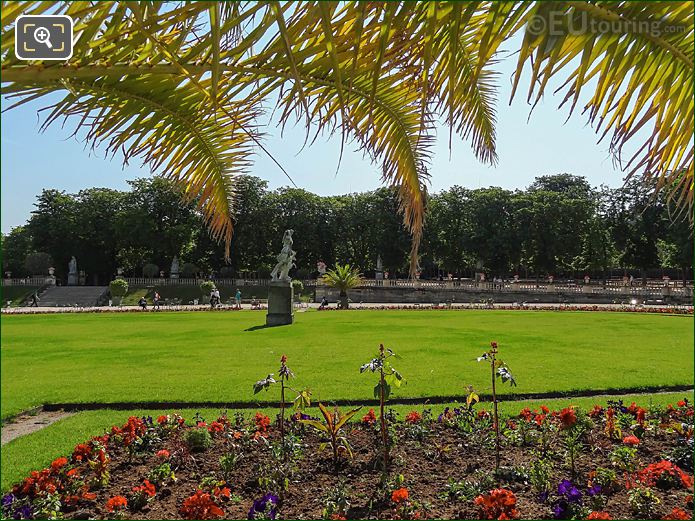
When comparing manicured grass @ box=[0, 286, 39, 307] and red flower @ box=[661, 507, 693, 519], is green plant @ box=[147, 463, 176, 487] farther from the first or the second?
manicured grass @ box=[0, 286, 39, 307]

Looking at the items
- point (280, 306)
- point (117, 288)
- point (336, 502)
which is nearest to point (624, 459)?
point (336, 502)

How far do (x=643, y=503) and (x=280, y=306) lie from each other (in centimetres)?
1654

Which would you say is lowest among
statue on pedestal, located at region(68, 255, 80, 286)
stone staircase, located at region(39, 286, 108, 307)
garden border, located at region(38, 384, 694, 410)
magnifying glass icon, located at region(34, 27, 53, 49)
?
stone staircase, located at region(39, 286, 108, 307)

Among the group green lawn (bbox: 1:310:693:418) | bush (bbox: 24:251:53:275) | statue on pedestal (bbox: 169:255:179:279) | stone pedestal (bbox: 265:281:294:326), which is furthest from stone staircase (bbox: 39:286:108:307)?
stone pedestal (bbox: 265:281:294:326)

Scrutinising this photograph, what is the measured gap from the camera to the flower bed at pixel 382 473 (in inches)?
127

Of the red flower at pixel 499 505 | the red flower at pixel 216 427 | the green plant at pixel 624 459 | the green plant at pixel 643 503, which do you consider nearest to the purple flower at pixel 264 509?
the red flower at pixel 499 505

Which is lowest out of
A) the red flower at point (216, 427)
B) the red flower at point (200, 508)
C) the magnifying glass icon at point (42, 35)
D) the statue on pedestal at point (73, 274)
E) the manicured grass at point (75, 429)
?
the manicured grass at point (75, 429)

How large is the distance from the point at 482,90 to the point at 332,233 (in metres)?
47.6

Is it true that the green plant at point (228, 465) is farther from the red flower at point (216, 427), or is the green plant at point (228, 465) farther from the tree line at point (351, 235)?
the tree line at point (351, 235)

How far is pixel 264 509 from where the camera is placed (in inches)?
122

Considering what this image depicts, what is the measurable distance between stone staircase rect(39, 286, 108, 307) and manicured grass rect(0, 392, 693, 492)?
115 feet

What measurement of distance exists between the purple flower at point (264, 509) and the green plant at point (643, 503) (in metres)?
2.11

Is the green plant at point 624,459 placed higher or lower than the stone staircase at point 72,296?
higher

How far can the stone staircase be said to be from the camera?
126ft
